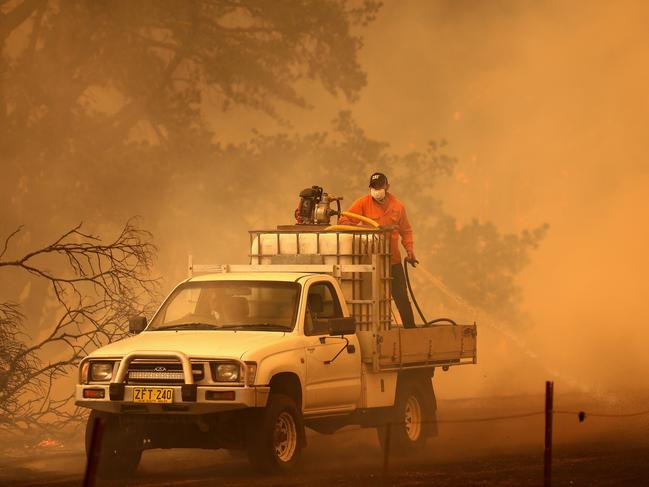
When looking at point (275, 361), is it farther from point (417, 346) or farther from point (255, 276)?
point (417, 346)

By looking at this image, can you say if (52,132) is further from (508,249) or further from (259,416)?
(259,416)

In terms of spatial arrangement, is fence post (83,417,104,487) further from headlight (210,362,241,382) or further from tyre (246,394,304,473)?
tyre (246,394,304,473)

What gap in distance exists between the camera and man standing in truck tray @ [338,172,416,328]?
19688 millimetres

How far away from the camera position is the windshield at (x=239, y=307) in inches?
647

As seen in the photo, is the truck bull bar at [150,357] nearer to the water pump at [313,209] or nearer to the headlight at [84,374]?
the headlight at [84,374]

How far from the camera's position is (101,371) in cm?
1557

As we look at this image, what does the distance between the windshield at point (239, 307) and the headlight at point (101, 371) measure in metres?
1.11

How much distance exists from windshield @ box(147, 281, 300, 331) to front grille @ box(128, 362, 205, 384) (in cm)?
110

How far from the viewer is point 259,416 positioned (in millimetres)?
15328

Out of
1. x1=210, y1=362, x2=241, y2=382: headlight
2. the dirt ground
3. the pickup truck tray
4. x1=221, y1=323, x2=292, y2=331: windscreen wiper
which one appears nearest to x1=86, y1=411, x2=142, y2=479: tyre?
the dirt ground

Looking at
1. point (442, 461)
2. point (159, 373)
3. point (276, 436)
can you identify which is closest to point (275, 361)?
point (276, 436)

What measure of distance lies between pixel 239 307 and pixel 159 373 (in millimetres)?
1641

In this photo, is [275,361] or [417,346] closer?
[275,361]

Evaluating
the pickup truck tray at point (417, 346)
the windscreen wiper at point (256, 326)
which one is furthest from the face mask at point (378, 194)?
the windscreen wiper at point (256, 326)
